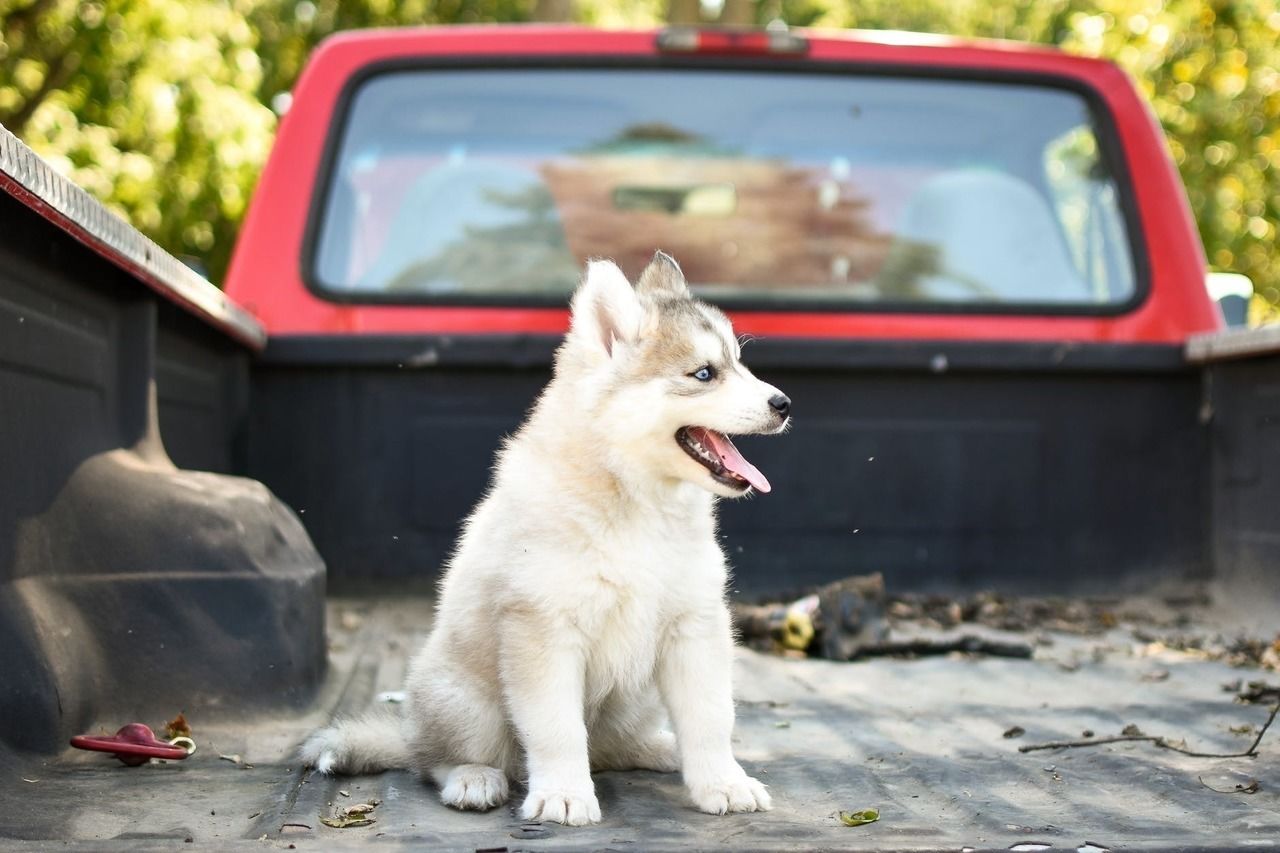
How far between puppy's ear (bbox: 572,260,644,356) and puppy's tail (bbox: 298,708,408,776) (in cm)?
91

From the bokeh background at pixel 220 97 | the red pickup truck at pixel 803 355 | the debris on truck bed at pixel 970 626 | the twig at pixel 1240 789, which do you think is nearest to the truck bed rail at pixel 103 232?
the red pickup truck at pixel 803 355

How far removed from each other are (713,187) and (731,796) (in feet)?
9.46

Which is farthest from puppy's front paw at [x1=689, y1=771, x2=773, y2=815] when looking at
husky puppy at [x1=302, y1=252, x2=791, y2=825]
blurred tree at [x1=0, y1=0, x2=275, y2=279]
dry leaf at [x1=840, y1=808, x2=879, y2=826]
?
blurred tree at [x1=0, y1=0, x2=275, y2=279]

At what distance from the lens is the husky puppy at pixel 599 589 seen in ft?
9.65

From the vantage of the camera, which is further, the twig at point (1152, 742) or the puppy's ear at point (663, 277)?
the puppy's ear at point (663, 277)

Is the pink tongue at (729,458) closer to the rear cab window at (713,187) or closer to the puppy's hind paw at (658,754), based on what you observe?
the puppy's hind paw at (658,754)

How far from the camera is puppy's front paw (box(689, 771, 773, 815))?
286 centimetres

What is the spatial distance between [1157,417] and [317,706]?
2919mm

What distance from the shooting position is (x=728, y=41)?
17.2 feet

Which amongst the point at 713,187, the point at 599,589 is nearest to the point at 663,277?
the point at 599,589

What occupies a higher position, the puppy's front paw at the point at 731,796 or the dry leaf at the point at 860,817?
the dry leaf at the point at 860,817

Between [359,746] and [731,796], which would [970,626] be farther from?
[359,746]

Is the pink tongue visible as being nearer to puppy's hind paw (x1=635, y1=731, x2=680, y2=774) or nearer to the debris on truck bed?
puppy's hind paw (x1=635, y1=731, x2=680, y2=774)

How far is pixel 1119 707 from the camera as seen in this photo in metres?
3.76
